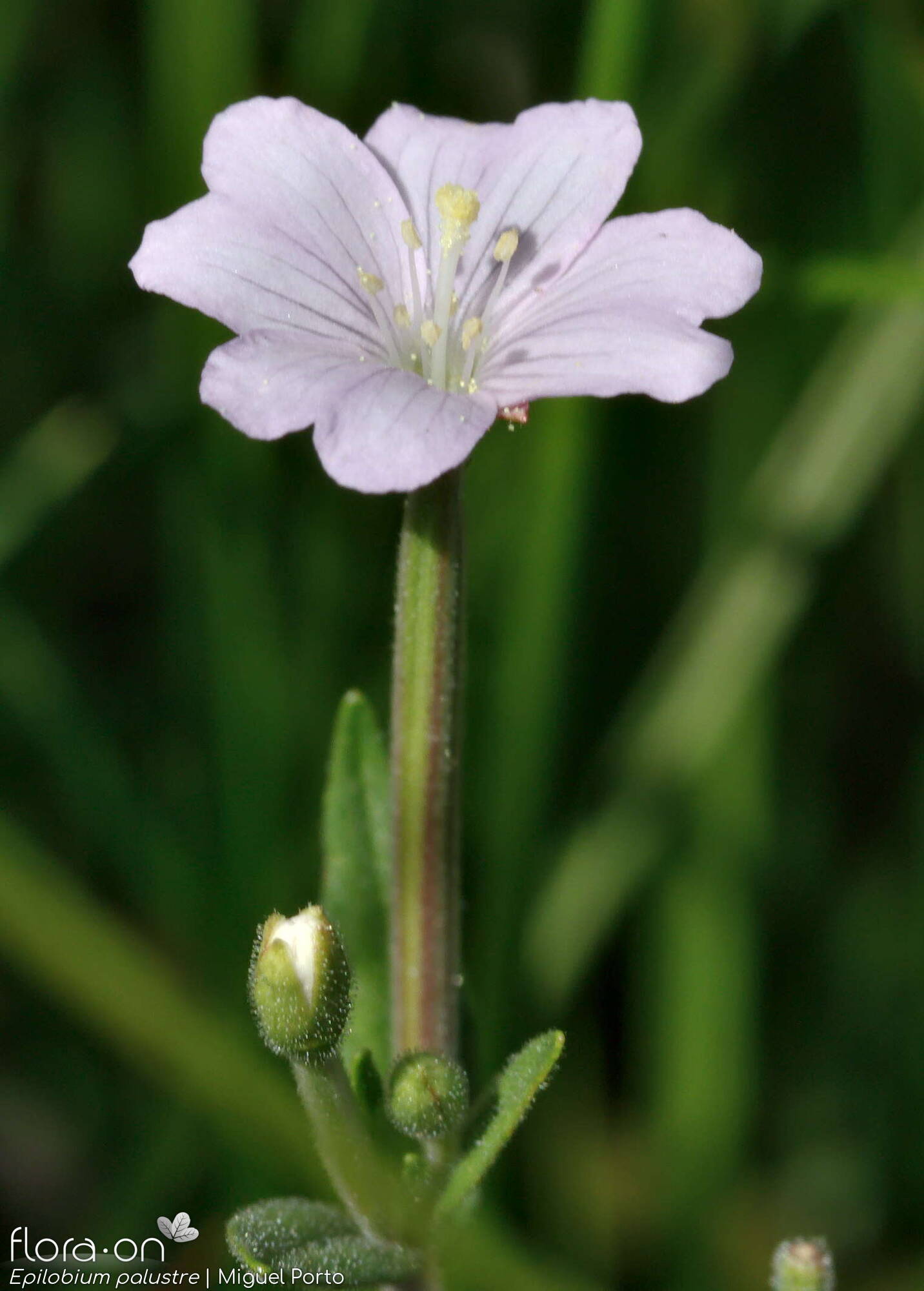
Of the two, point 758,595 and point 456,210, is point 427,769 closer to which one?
point 456,210

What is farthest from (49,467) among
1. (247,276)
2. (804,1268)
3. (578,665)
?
(804,1268)

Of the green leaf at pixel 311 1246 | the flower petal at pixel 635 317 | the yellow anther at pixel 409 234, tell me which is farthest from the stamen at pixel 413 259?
the green leaf at pixel 311 1246

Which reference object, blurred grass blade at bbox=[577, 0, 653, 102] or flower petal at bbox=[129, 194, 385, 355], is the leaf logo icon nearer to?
flower petal at bbox=[129, 194, 385, 355]

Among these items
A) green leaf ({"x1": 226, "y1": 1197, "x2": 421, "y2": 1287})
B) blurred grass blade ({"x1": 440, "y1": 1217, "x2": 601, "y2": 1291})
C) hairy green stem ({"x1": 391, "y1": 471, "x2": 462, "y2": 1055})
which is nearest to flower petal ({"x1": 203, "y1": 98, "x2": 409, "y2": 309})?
hairy green stem ({"x1": 391, "y1": 471, "x2": 462, "y2": 1055})

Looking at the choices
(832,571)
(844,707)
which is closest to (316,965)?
(832,571)

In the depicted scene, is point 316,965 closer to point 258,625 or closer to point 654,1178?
point 258,625
